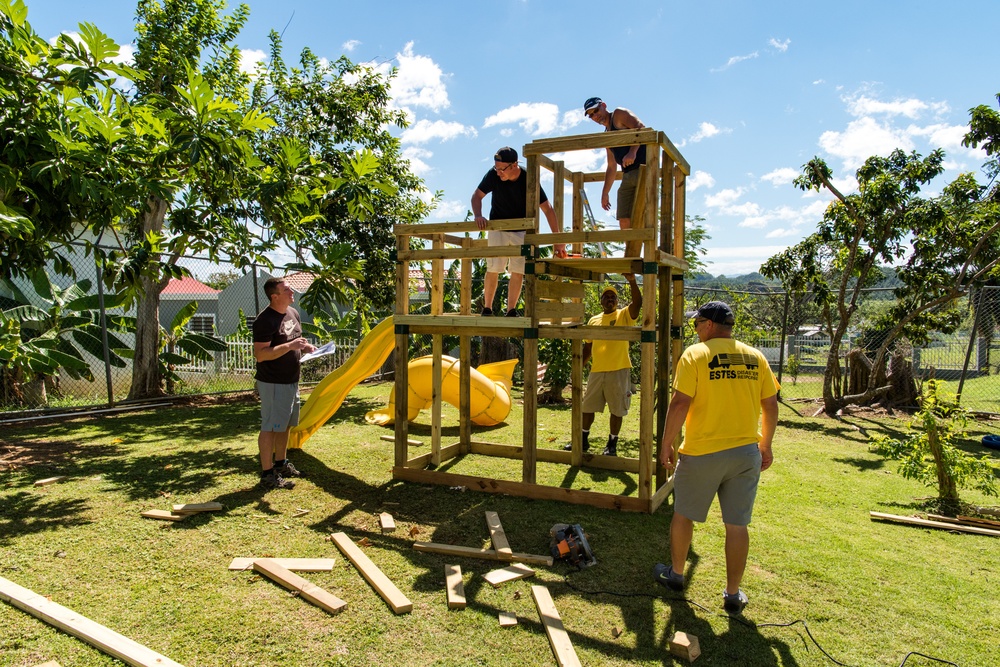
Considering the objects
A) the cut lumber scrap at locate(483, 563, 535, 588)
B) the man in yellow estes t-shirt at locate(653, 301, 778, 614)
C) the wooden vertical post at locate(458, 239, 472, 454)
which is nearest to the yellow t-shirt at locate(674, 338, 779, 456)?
the man in yellow estes t-shirt at locate(653, 301, 778, 614)

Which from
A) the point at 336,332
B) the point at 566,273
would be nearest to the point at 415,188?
the point at 336,332

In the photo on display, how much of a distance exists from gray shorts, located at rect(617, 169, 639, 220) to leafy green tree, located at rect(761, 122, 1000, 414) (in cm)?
639

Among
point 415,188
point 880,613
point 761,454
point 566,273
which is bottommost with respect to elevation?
point 880,613

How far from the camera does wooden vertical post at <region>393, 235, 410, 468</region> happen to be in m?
6.84

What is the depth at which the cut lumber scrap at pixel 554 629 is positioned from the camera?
3.29 meters

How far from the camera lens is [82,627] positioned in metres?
3.43

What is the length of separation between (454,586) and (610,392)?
4022mm

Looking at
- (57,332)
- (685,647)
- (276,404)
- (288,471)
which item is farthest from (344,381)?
(57,332)

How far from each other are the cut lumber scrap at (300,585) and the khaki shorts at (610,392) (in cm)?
434

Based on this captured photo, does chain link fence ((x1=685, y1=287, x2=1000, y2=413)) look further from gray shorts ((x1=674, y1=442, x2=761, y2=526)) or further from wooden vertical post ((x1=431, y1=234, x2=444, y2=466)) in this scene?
gray shorts ((x1=674, y1=442, x2=761, y2=526))

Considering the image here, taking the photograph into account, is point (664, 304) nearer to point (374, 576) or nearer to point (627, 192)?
point (627, 192)

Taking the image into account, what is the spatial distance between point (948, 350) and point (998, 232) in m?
6.76

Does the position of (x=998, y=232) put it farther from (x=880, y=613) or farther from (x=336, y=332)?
(x=336, y=332)

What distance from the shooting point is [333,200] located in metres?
9.38
